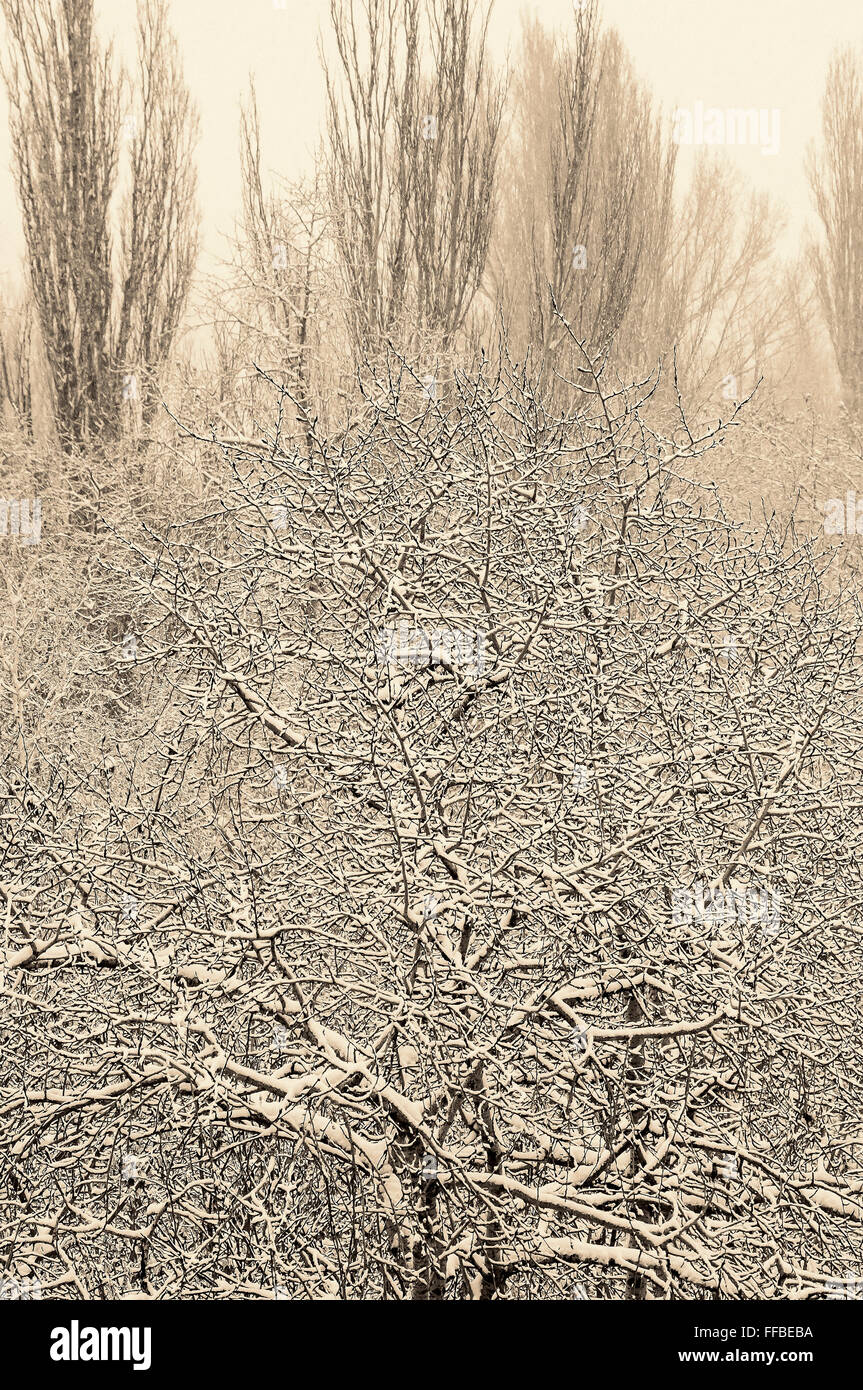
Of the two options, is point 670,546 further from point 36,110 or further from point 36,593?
point 36,110

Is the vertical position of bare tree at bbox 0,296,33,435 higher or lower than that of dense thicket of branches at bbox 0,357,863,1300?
higher

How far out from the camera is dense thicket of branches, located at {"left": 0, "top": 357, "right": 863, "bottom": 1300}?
12.2 ft

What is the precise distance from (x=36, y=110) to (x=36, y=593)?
880 cm

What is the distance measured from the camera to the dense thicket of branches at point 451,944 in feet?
12.2

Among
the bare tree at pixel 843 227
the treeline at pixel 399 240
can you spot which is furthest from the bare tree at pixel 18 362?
the bare tree at pixel 843 227

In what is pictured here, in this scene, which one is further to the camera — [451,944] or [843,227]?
[843,227]

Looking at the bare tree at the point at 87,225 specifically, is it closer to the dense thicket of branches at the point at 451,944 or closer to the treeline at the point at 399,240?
the treeline at the point at 399,240

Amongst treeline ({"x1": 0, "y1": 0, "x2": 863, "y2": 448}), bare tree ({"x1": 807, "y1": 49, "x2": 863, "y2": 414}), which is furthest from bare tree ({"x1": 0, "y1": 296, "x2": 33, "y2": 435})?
bare tree ({"x1": 807, "y1": 49, "x2": 863, "y2": 414})

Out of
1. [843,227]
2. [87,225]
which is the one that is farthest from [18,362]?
[843,227]

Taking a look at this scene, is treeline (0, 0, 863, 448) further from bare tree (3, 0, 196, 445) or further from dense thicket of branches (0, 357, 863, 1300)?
dense thicket of branches (0, 357, 863, 1300)

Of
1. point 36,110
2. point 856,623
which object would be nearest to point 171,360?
point 36,110

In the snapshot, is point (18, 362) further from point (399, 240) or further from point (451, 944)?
point (451, 944)

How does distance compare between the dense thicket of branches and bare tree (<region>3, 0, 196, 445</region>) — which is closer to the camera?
the dense thicket of branches

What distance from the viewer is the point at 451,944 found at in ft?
12.5
